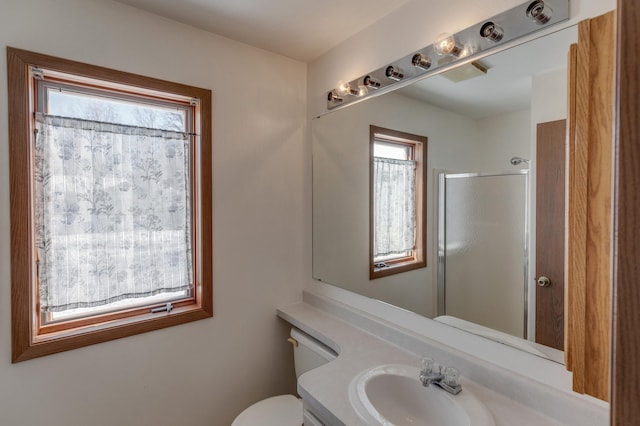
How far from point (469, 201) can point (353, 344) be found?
33.4 inches

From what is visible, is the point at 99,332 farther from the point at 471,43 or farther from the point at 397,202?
the point at 471,43

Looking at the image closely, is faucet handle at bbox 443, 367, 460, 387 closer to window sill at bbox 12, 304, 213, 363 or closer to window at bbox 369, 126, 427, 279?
window at bbox 369, 126, 427, 279

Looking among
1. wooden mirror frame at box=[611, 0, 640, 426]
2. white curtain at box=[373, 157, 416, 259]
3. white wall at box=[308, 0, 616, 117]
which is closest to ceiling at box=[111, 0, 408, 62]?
white wall at box=[308, 0, 616, 117]

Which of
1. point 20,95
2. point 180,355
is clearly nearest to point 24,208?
point 20,95

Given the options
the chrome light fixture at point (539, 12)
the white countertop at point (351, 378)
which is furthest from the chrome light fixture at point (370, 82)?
the white countertop at point (351, 378)

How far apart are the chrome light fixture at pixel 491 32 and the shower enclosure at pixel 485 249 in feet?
1.59

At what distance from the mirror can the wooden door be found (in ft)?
0.03

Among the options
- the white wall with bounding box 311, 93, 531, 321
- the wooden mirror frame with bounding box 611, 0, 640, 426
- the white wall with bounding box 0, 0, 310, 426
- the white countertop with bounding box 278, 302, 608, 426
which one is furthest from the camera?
the white wall with bounding box 0, 0, 310, 426

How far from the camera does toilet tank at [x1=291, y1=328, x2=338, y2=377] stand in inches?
62.4

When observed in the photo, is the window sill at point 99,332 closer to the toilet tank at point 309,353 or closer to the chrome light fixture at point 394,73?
the toilet tank at point 309,353

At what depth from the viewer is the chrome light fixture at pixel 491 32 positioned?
1076 mm

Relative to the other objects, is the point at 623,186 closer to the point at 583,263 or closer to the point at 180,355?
the point at 583,263

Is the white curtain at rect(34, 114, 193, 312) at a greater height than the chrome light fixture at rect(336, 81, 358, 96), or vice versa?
the chrome light fixture at rect(336, 81, 358, 96)

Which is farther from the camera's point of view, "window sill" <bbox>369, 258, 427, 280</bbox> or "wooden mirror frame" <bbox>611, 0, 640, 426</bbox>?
"window sill" <bbox>369, 258, 427, 280</bbox>
